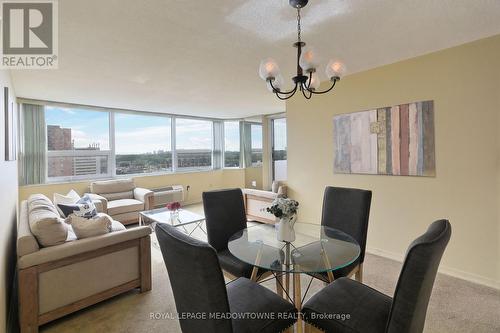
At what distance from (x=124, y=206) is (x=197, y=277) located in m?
4.03

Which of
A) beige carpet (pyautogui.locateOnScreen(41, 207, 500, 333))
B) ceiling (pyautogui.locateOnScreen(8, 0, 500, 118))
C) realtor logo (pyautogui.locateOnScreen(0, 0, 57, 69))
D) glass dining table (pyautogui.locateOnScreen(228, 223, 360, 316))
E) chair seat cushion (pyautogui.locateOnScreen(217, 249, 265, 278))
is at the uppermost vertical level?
ceiling (pyautogui.locateOnScreen(8, 0, 500, 118))

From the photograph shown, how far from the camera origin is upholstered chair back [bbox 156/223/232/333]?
3.34ft

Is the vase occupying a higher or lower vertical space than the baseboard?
higher

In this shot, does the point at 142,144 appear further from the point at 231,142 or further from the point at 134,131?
the point at 231,142

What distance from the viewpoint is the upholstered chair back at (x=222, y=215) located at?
2330 mm

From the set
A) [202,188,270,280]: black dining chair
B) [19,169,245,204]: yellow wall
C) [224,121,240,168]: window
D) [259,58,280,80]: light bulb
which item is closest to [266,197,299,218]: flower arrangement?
[202,188,270,280]: black dining chair

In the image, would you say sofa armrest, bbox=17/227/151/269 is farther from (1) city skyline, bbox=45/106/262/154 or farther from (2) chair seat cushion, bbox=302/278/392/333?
(1) city skyline, bbox=45/106/262/154

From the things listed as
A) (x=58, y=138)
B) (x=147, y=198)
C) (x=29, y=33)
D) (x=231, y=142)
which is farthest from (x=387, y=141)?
(x=58, y=138)

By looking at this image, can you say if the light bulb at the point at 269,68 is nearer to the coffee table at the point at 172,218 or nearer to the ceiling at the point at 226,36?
the ceiling at the point at 226,36

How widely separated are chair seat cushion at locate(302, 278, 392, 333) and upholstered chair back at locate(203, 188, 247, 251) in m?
1.07

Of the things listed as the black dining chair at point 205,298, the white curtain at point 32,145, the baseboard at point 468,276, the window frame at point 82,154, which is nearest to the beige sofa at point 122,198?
the window frame at point 82,154

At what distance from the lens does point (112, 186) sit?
196 inches

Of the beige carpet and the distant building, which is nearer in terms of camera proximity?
the beige carpet

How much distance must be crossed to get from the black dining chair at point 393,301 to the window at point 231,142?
20.4 ft
